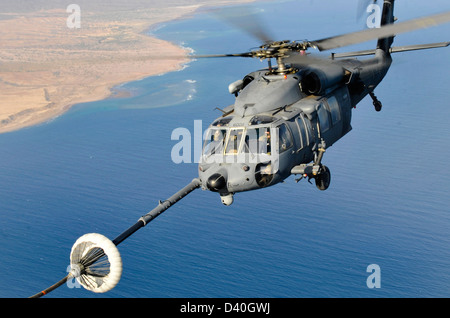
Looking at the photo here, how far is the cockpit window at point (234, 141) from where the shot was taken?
21.8 m

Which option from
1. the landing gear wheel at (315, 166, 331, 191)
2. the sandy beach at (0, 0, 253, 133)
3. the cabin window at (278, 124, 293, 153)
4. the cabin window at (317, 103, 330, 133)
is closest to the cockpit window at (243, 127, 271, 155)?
the cabin window at (278, 124, 293, 153)

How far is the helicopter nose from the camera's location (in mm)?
20703

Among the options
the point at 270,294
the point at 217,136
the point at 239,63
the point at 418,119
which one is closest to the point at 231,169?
the point at 217,136

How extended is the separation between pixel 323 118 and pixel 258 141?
4.02 metres

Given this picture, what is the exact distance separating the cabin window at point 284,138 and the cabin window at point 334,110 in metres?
3.70

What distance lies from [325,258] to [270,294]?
7.53 meters

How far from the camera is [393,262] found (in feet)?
202

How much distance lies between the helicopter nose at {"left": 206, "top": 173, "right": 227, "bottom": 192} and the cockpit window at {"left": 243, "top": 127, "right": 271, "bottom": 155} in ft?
5.00

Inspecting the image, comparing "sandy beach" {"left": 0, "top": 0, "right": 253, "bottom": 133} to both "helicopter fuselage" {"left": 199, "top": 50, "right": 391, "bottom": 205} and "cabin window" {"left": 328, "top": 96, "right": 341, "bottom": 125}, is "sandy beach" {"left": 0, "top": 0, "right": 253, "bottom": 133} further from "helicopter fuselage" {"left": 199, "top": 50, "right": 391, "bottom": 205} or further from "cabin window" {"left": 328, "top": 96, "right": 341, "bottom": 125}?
"cabin window" {"left": 328, "top": 96, "right": 341, "bottom": 125}

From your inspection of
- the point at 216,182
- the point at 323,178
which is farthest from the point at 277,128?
the point at 216,182

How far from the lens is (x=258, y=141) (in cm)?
2188

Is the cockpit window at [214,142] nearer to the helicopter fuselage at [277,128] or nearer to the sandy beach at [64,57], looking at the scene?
the helicopter fuselage at [277,128]

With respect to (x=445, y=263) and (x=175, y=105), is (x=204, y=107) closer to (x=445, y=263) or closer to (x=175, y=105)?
(x=175, y=105)

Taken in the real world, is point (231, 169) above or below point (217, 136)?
below
